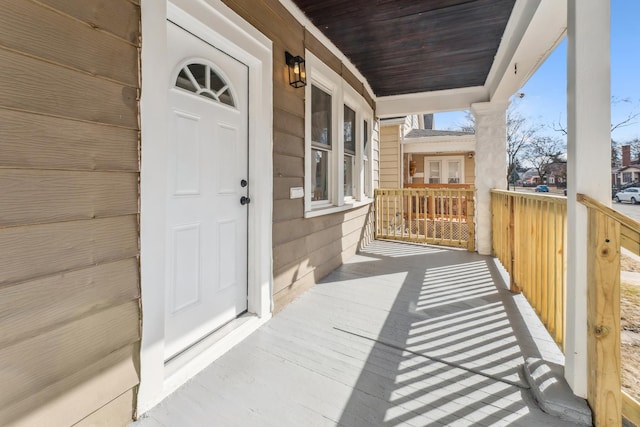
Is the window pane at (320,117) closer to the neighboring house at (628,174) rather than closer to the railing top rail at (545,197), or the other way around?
the railing top rail at (545,197)

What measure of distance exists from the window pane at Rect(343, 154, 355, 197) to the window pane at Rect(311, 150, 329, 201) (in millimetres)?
727

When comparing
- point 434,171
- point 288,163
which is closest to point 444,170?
point 434,171

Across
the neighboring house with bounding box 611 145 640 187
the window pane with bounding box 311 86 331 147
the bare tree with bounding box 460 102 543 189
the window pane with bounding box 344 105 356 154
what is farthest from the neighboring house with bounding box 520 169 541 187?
the window pane with bounding box 311 86 331 147

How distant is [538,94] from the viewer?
1630 centimetres

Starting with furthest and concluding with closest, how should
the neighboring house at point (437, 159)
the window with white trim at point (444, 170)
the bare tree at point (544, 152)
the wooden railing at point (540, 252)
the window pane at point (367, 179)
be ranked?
the bare tree at point (544, 152), the window with white trim at point (444, 170), the neighboring house at point (437, 159), the window pane at point (367, 179), the wooden railing at point (540, 252)

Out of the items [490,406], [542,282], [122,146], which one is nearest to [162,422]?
[122,146]

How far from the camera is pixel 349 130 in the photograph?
4617 mm

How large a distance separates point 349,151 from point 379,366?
3268 millimetres

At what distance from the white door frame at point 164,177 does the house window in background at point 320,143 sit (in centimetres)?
111

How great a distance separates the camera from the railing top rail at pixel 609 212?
1269 millimetres

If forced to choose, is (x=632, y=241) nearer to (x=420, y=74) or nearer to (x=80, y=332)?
(x=80, y=332)

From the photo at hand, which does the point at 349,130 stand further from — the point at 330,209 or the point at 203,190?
the point at 203,190

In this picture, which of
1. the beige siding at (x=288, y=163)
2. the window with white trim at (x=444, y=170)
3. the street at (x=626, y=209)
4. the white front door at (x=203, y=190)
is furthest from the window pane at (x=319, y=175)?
the window with white trim at (x=444, y=170)

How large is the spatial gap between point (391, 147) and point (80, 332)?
324 inches
